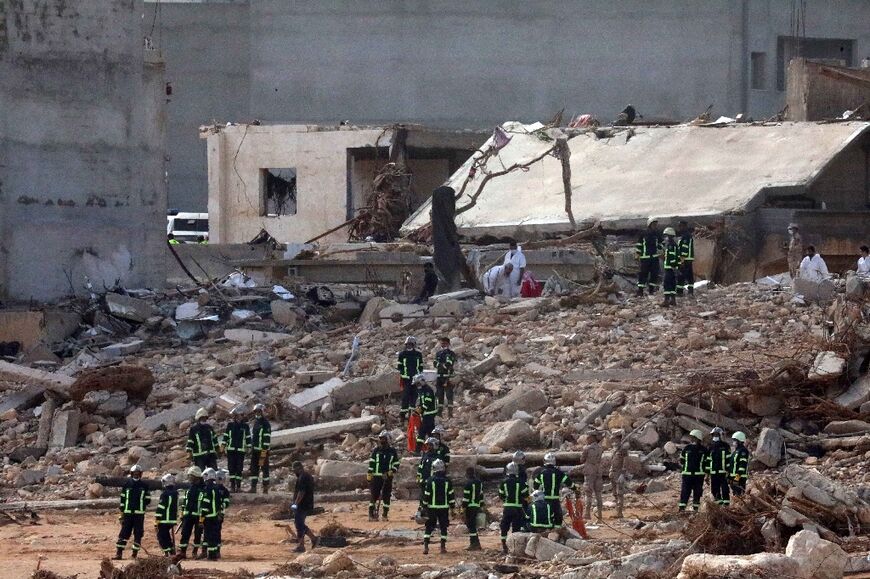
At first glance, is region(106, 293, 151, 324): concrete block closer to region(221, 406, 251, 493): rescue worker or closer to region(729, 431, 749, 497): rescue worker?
region(221, 406, 251, 493): rescue worker

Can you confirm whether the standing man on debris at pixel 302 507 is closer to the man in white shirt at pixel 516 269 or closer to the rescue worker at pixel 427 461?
the rescue worker at pixel 427 461

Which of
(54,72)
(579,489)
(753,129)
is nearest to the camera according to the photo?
(579,489)

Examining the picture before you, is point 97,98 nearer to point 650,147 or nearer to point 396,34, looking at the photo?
point 650,147

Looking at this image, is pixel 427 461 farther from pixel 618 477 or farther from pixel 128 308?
pixel 128 308

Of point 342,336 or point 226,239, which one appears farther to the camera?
point 226,239

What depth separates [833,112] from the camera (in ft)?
106

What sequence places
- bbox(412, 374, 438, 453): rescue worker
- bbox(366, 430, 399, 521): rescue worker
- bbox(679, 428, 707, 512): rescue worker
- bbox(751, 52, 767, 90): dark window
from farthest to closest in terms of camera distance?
bbox(751, 52, 767, 90): dark window < bbox(412, 374, 438, 453): rescue worker < bbox(366, 430, 399, 521): rescue worker < bbox(679, 428, 707, 512): rescue worker

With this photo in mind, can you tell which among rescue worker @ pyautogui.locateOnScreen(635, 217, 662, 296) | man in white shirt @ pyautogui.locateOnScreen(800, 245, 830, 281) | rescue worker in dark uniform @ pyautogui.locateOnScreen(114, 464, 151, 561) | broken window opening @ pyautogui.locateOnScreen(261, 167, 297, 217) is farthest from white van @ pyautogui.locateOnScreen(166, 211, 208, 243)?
rescue worker in dark uniform @ pyautogui.locateOnScreen(114, 464, 151, 561)

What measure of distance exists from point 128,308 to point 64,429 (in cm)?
558

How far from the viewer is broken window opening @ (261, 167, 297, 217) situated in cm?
3991

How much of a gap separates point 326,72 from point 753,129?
62.0 ft

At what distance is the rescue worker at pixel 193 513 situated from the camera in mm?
16344

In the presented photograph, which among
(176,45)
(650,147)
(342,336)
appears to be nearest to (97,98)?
(342,336)

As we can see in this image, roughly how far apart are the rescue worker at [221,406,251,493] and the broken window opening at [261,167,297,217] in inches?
809
